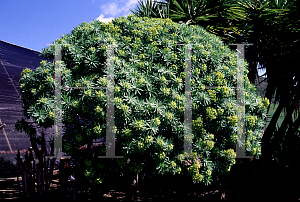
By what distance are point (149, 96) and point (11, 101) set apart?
5190 mm

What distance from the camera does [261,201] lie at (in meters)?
5.86

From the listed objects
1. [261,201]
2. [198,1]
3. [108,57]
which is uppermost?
[198,1]

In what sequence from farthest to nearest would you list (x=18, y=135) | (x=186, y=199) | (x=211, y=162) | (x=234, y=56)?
(x=18, y=135)
(x=186, y=199)
(x=234, y=56)
(x=211, y=162)

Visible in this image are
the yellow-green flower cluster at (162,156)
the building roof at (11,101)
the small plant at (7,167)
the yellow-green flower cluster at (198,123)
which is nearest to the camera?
the yellow-green flower cluster at (162,156)

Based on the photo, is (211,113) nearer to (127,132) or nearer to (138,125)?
(138,125)

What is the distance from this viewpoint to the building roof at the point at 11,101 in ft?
21.0

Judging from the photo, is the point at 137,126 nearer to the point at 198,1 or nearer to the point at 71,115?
the point at 71,115

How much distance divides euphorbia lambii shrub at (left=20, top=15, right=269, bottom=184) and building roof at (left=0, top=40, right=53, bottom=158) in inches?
73.6

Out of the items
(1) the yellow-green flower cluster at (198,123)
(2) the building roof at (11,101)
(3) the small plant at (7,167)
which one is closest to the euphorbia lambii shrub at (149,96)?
(1) the yellow-green flower cluster at (198,123)

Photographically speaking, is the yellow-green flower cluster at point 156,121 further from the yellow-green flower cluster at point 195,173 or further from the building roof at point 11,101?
the building roof at point 11,101

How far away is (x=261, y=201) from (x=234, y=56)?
3564 mm

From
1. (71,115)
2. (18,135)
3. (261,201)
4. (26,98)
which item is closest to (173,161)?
(71,115)

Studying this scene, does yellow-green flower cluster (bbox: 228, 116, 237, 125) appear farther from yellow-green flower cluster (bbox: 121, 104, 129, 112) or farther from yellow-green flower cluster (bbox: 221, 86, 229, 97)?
yellow-green flower cluster (bbox: 121, 104, 129, 112)

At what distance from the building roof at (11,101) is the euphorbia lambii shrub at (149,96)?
6.13 ft
